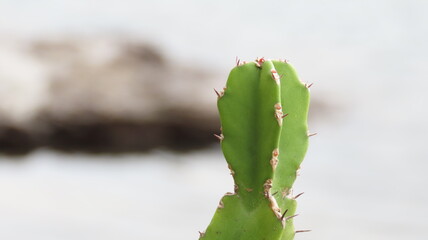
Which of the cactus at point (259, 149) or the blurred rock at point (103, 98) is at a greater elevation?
the blurred rock at point (103, 98)

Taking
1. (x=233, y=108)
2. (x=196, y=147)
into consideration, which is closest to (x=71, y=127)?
(x=196, y=147)

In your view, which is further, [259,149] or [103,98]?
[103,98]

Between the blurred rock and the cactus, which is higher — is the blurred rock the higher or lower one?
the higher one

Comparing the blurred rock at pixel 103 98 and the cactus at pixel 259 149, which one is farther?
the blurred rock at pixel 103 98

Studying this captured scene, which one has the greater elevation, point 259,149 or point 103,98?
point 103,98
